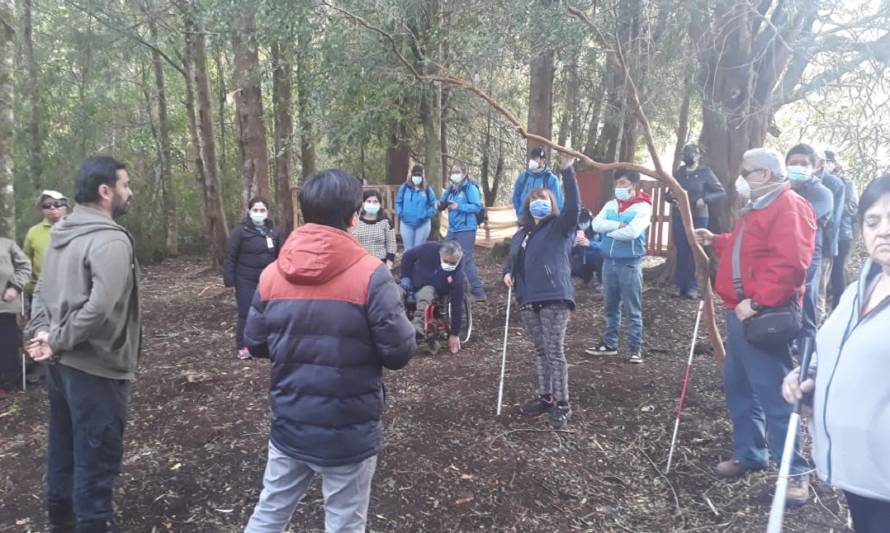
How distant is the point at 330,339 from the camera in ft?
7.06

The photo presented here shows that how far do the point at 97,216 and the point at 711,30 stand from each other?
18.8 feet

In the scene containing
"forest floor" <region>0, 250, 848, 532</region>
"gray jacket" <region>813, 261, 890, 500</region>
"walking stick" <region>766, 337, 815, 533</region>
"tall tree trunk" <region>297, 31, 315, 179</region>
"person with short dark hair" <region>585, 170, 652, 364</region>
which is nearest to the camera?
"gray jacket" <region>813, 261, 890, 500</region>

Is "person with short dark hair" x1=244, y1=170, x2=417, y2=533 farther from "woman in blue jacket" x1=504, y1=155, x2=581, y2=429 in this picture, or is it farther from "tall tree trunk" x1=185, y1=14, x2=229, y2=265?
"tall tree trunk" x1=185, y1=14, x2=229, y2=265

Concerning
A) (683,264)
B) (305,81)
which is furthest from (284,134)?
(683,264)

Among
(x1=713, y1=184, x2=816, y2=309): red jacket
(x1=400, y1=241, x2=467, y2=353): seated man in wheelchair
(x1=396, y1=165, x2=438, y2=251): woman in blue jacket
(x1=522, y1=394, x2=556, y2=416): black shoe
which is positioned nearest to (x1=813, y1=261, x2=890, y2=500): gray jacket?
(x1=713, y1=184, x2=816, y2=309): red jacket

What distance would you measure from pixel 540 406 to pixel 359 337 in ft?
8.70

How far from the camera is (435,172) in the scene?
10547 mm

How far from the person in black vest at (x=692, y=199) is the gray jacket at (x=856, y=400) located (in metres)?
5.24

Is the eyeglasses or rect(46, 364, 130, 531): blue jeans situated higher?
the eyeglasses

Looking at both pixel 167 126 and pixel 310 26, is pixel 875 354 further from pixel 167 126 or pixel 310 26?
pixel 167 126

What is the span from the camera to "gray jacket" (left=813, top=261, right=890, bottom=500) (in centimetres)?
174

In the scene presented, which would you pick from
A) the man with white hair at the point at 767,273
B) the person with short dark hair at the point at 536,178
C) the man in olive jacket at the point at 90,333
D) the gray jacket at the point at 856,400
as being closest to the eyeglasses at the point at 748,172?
the man with white hair at the point at 767,273

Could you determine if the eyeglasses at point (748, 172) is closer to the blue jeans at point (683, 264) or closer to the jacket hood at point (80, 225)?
the jacket hood at point (80, 225)

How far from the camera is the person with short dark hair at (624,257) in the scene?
18.3 ft
